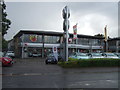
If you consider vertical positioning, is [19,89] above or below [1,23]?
below

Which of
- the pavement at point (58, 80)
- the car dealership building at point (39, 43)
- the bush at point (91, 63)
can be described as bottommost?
the pavement at point (58, 80)

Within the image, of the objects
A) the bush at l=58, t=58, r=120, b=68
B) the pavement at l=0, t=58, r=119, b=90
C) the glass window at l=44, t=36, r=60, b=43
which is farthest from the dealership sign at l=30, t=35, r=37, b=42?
the pavement at l=0, t=58, r=119, b=90

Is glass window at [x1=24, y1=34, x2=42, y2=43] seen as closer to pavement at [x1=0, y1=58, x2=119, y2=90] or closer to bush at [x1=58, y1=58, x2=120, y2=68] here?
bush at [x1=58, y1=58, x2=120, y2=68]

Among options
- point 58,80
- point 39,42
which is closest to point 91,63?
point 58,80

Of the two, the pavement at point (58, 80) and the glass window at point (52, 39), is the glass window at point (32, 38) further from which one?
the pavement at point (58, 80)

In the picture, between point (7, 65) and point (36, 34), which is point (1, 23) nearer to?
point (7, 65)

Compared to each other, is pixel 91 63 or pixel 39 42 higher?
pixel 39 42

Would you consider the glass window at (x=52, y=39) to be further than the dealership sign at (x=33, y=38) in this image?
Yes

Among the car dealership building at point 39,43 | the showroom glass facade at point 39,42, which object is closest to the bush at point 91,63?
the car dealership building at point 39,43

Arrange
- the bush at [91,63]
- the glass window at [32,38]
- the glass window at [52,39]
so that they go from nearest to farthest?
1. the bush at [91,63]
2. the glass window at [32,38]
3. the glass window at [52,39]

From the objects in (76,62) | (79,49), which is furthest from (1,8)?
(79,49)

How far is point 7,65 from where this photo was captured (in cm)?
1627

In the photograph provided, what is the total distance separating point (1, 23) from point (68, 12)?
11777 mm

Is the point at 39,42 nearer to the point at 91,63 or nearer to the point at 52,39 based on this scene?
the point at 52,39
